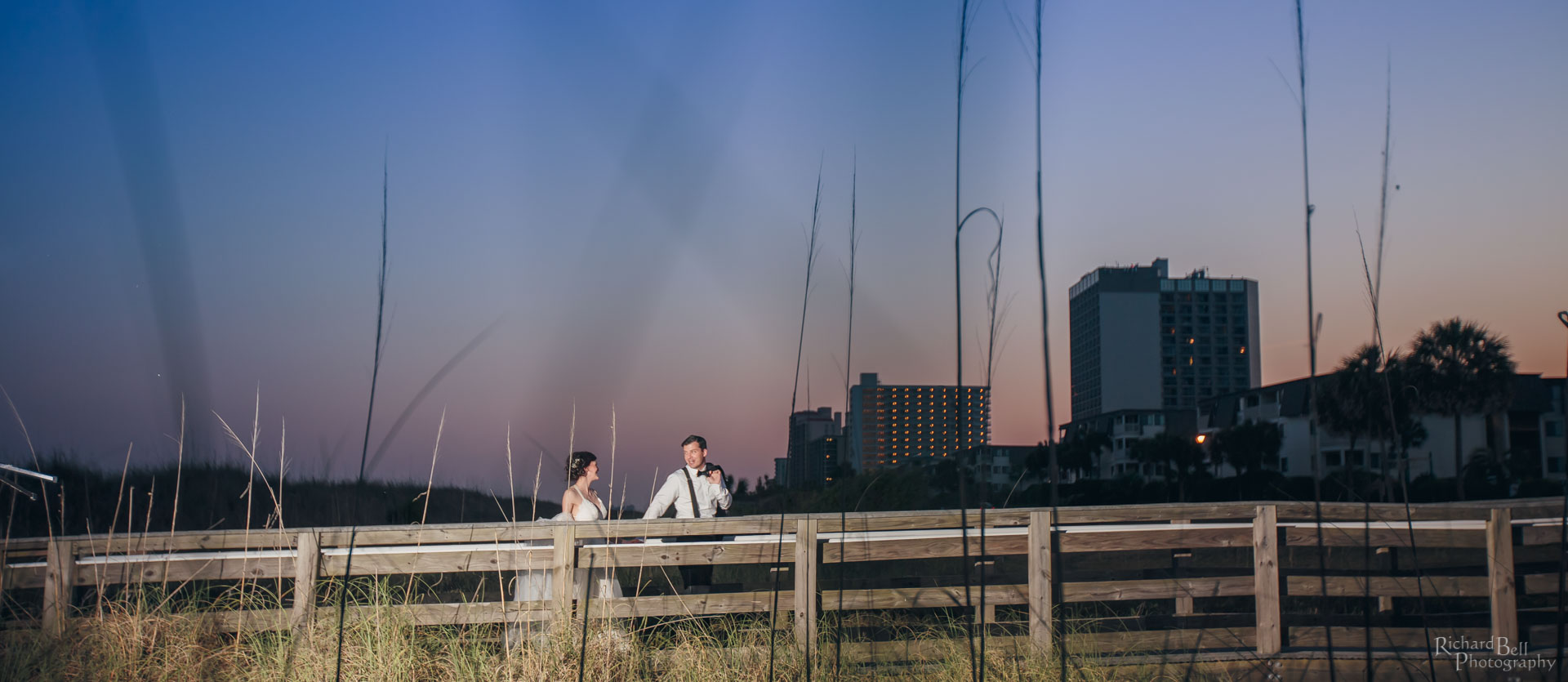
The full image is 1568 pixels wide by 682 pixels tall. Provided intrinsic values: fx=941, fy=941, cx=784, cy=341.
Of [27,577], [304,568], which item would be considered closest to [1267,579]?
[304,568]

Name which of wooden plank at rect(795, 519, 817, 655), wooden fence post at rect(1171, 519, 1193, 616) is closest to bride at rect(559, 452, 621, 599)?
wooden plank at rect(795, 519, 817, 655)

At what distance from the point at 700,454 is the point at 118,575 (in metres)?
3.36

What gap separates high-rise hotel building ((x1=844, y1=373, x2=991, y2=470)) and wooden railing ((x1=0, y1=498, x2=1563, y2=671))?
116 centimetres

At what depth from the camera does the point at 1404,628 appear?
6.02m

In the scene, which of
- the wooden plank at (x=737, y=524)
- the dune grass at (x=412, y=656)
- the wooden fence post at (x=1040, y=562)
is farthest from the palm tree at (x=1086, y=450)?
the dune grass at (x=412, y=656)

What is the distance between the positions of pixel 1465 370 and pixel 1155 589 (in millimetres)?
42810

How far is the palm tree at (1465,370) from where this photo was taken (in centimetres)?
3909

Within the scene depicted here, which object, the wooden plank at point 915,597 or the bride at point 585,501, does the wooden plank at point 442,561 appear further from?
the wooden plank at point 915,597

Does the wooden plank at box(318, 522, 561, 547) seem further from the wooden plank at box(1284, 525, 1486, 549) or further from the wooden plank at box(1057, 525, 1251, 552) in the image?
the wooden plank at box(1284, 525, 1486, 549)

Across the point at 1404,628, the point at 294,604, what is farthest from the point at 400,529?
the point at 1404,628

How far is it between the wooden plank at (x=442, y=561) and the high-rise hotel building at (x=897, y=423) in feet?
6.67

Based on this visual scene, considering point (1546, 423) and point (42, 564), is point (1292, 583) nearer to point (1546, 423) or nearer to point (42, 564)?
point (42, 564)

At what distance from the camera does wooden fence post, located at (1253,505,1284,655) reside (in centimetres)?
553

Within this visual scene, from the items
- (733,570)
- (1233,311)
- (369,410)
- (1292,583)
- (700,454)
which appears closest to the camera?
(369,410)
